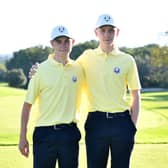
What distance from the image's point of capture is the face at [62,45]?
3.93 m

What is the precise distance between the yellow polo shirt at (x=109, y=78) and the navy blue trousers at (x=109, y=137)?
0.24ft

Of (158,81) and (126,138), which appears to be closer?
(126,138)

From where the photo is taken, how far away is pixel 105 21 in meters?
3.99

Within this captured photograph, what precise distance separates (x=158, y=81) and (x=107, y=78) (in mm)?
45289

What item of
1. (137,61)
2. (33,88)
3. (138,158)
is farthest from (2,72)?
(33,88)

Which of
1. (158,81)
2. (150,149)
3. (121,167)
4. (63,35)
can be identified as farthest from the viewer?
(158,81)

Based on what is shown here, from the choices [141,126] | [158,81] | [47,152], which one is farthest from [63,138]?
[158,81]

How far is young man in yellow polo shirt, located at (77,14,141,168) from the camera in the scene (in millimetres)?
4008

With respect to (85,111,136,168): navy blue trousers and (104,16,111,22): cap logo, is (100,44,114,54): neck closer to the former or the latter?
(104,16,111,22): cap logo

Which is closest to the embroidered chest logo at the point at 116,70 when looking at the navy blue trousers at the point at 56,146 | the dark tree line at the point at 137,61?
the navy blue trousers at the point at 56,146

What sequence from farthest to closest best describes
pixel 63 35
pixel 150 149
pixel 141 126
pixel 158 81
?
1. pixel 158 81
2. pixel 141 126
3. pixel 150 149
4. pixel 63 35

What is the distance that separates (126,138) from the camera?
407 cm

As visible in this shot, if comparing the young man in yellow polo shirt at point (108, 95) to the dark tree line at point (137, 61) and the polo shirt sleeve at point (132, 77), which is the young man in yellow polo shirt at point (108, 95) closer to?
the polo shirt sleeve at point (132, 77)

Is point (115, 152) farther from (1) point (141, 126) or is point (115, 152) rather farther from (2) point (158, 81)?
(2) point (158, 81)
